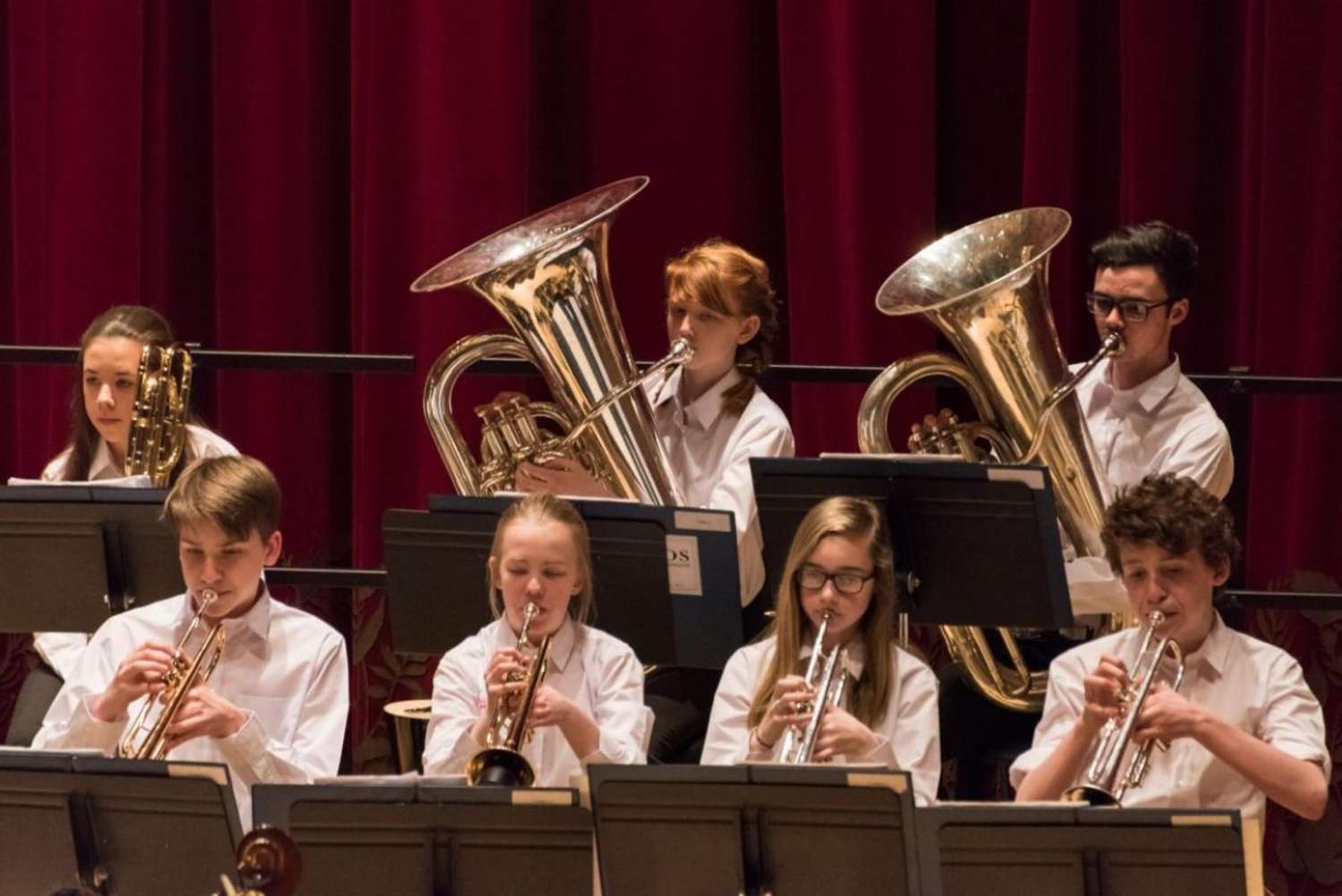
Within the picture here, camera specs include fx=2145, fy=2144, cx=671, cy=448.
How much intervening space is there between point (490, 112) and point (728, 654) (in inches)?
78.8

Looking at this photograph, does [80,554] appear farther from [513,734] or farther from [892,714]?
[892,714]

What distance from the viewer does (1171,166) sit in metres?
5.20

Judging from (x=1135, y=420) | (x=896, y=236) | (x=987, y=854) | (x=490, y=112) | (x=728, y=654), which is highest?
(x=490, y=112)

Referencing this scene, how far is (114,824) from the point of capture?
321 cm

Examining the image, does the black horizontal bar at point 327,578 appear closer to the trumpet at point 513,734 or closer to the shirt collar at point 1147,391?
the trumpet at point 513,734

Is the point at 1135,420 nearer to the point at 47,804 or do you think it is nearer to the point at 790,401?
the point at 790,401

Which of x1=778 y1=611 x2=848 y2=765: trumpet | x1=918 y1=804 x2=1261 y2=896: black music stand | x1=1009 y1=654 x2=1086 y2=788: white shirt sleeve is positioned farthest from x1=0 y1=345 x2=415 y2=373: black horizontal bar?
x1=918 y1=804 x2=1261 y2=896: black music stand

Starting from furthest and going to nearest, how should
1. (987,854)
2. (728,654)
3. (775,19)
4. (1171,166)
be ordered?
(775,19)
(1171,166)
(728,654)
(987,854)

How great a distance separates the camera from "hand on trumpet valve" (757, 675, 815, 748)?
3.54 meters

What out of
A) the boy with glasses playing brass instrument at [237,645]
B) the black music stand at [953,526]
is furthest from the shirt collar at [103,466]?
the black music stand at [953,526]

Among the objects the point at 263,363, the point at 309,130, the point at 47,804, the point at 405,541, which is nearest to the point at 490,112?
the point at 309,130

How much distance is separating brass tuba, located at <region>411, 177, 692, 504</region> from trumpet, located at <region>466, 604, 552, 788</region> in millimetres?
628

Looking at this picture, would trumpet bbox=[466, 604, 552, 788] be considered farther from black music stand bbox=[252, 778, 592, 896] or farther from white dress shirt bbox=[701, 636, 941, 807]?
white dress shirt bbox=[701, 636, 941, 807]

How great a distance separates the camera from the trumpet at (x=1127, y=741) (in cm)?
339
